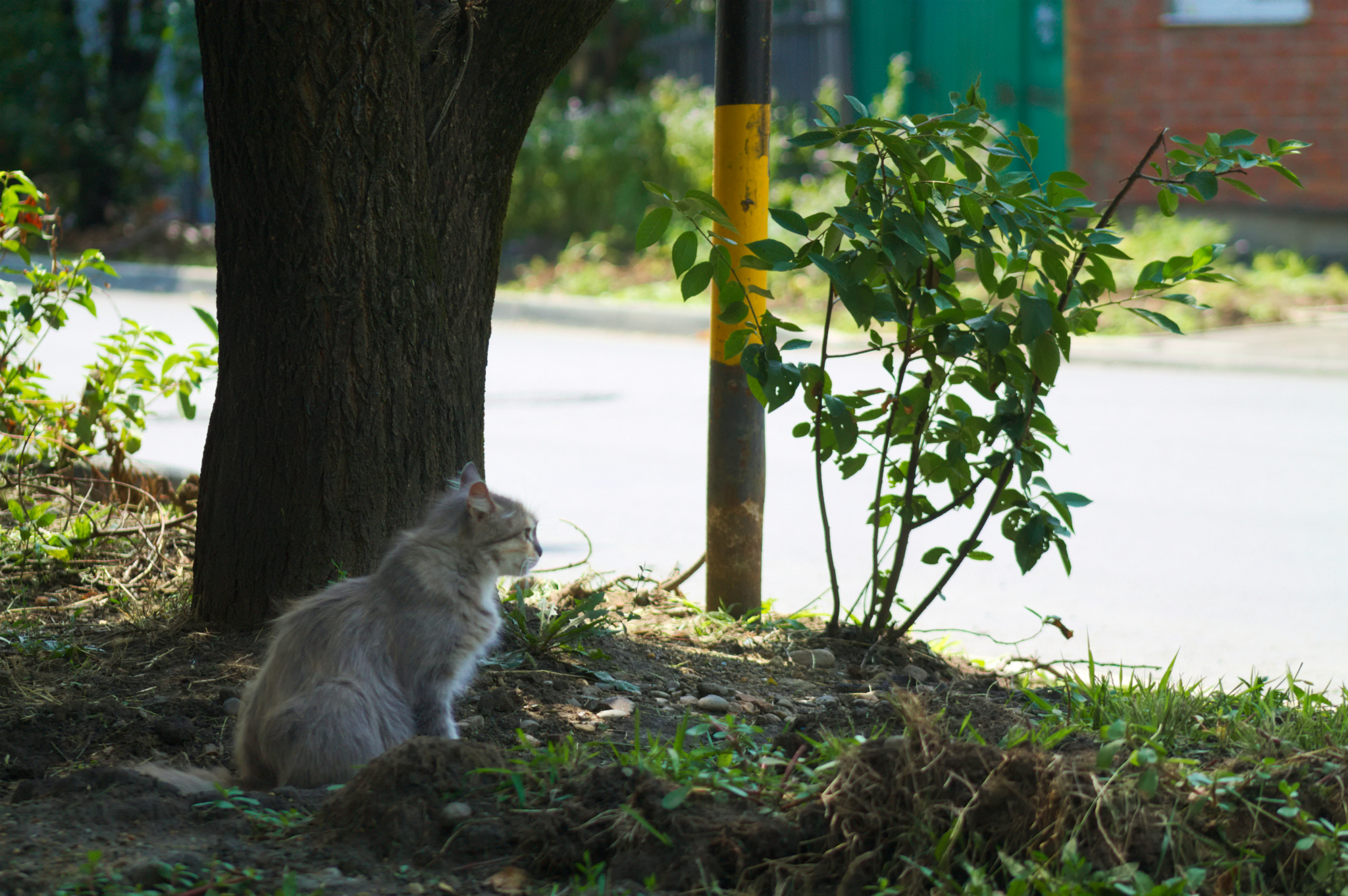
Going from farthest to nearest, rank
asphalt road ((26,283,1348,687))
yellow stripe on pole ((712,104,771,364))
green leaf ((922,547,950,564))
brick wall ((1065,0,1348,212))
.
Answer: brick wall ((1065,0,1348,212))
asphalt road ((26,283,1348,687))
yellow stripe on pole ((712,104,771,364))
green leaf ((922,547,950,564))

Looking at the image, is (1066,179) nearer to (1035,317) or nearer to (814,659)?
(1035,317)

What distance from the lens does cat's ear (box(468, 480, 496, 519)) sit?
10.2 feet

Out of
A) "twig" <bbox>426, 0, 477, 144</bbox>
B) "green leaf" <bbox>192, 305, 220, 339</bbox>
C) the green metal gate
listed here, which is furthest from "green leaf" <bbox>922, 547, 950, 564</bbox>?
the green metal gate

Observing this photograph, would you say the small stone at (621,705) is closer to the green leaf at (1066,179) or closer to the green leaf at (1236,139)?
the green leaf at (1066,179)

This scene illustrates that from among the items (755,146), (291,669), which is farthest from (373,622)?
(755,146)

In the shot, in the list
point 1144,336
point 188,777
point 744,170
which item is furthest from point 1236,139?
point 1144,336

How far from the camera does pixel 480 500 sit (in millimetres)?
3137

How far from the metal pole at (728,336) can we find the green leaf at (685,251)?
0.73 meters

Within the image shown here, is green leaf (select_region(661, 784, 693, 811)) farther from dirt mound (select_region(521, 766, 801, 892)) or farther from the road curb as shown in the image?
the road curb

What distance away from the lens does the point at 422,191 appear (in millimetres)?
3545

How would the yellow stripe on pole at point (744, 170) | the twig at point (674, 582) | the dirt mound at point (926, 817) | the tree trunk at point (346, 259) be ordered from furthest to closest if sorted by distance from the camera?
the twig at point (674, 582) → the yellow stripe on pole at point (744, 170) → the tree trunk at point (346, 259) → the dirt mound at point (926, 817)

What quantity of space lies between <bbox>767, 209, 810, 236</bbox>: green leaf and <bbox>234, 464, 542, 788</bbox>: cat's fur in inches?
39.0

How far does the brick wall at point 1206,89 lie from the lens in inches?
562

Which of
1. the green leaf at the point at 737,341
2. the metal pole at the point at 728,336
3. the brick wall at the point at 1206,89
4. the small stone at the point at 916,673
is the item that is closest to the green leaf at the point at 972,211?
the green leaf at the point at 737,341
